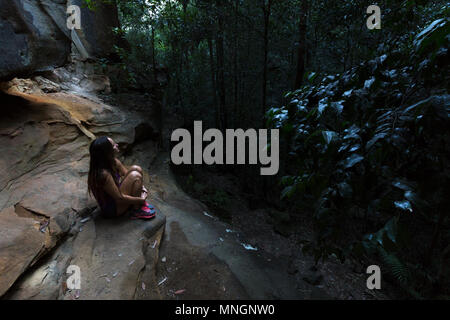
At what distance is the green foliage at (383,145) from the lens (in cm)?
93

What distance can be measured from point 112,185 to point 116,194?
0.14 metres

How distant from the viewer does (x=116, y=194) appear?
2.69 m

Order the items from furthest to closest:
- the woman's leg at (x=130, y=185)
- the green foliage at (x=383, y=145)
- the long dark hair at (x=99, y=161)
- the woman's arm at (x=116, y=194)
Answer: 1. the woman's leg at (x=130, y=185)
2. the woman's arm at (x=116, y=194)
3. the long dark hair at (x=99, y=161)
4. the green foliage at (x=383, y=145)

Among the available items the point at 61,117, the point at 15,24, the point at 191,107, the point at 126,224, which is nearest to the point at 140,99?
the point at 191,107

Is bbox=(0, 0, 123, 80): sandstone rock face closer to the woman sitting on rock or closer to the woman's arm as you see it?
the woman sitting on rock

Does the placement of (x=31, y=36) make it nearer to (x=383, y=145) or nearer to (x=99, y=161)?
(x=99, y=161)

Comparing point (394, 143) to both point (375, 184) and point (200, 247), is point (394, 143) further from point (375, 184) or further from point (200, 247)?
point (200, 247)

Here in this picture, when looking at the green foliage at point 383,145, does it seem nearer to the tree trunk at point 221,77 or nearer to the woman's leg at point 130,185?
the woman's leg at point 130,185

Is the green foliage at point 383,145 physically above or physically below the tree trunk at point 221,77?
below

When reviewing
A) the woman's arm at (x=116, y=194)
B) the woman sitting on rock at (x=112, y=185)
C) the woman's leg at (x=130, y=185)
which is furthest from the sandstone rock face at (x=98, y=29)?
the woman's arm at (x=116, y=194)

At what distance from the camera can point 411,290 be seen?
13.3ft

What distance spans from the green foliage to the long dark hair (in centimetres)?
190

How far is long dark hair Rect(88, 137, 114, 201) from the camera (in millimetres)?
2488

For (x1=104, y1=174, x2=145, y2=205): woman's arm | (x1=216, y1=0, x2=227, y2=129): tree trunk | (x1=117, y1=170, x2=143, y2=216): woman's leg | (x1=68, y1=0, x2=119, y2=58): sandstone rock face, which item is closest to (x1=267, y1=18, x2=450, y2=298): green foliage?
(x1=104, y1=174, x2=145, y2=205): woman's arm
